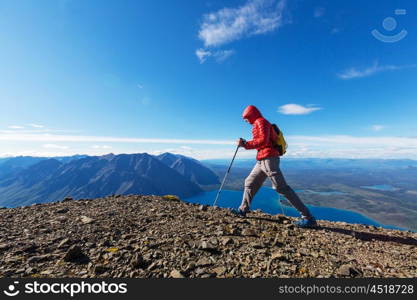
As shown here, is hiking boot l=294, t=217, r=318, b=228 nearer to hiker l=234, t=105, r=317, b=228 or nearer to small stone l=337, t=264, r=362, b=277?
hiker l=234, t=105, r=317, b=228

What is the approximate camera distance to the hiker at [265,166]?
6.30 meters

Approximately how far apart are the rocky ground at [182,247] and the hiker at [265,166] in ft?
1.86

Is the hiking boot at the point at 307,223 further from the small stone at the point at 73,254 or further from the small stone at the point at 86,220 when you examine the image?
the small stone at the point at 86,220

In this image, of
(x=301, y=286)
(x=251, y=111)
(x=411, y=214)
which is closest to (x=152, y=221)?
(x=301, y=286)

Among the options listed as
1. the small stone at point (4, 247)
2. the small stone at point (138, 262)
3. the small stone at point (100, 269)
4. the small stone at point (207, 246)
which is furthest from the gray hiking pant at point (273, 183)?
the small stone at point (4, 247)

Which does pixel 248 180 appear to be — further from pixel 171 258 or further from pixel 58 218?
pixel 58 218

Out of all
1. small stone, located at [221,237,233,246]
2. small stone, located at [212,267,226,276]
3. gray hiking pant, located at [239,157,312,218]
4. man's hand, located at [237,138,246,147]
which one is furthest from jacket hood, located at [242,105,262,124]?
small stone, located at [212,267,226,276]

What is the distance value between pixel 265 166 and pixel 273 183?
0.62m

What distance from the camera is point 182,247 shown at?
4.31m

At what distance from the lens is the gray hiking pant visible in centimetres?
629

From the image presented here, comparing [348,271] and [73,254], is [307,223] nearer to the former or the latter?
[348,271]

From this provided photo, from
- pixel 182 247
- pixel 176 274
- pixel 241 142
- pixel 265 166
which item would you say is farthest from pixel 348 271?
pixel 241 142

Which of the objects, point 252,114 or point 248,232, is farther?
point 252,114

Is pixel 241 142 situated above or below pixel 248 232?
above
